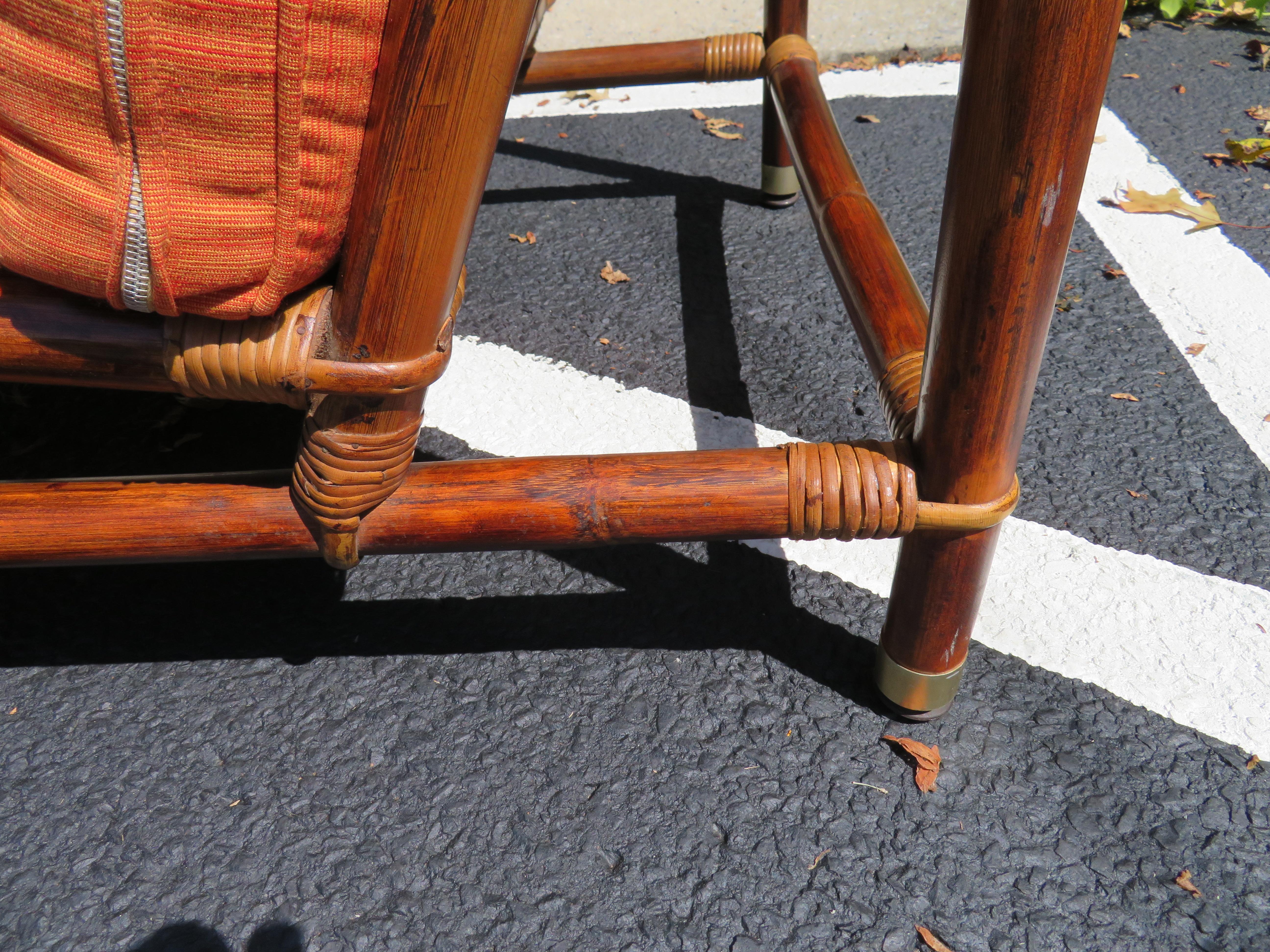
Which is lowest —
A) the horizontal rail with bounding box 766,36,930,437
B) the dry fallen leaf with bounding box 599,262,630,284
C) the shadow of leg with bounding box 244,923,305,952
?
the shadow of leg with bounding box 244,923,305,952

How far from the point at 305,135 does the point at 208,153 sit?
0.24 feet

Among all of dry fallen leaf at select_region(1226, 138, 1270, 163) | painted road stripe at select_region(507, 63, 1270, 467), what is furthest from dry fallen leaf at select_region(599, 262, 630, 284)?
dry fallen leaf at select_region(1226, 138, 1270, 163)

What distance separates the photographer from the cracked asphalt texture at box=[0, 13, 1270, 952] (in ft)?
3.06

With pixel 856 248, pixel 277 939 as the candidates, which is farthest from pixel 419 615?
pixel 856 248

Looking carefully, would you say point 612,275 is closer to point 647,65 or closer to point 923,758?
point 647,65

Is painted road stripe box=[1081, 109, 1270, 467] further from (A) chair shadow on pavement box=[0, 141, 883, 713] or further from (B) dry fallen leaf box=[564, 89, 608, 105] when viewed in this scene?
(B) dry fallen leaf box=[564, 89, 608, 105]

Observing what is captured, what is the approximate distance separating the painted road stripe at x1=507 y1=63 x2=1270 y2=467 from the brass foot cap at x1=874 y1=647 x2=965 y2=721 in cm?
76

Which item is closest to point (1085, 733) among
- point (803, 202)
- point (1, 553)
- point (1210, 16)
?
point (1, 553)

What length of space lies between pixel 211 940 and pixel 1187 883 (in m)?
0.99

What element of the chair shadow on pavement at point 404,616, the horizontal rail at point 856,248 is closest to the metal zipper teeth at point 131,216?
the chair shadow on pavement at point 404,616

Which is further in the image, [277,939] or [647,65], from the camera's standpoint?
[647,65]

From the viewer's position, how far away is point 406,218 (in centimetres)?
74

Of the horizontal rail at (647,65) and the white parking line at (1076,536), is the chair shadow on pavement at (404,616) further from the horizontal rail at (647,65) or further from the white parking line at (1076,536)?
the horizontal rail at (647,65)

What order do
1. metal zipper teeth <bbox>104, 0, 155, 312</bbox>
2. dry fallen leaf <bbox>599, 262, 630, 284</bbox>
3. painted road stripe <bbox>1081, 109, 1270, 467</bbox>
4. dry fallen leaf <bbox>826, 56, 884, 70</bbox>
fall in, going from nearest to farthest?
metal zipper teeth <bbox>104, 0, 155, 312</bbox> → painted road stripe <bbox>1081, 109, 1270, 467</bbox> → dry fallen leaf <bbox>599, 262, 630, 284</bbox> → dry fallen leaf <bbox>826, 56, 884, 70</bbox>
